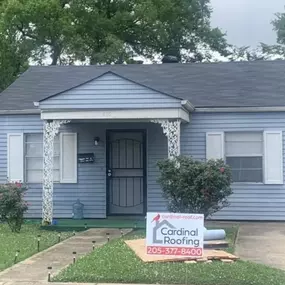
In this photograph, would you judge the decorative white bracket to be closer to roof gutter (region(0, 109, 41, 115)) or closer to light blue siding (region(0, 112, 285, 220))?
light blue siding (region(0, 112, 285, 220))

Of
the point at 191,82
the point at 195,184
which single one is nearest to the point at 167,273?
the point at 195,184

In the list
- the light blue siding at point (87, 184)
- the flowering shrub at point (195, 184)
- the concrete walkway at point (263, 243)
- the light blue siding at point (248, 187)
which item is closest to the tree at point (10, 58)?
the light blue siding at point (87, 184)

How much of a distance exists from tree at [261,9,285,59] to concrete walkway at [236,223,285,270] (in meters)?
25.6

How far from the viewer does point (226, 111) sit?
14562 mm

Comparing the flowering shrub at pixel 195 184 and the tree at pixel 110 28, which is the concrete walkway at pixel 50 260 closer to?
the flowering shrub at pixel 195 184

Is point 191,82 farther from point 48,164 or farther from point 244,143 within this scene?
point 48,164

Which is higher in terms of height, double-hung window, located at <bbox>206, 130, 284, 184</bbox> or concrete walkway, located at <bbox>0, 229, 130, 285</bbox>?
double-hung window, located at <bbox>206, 130, 284, 184</bbox>

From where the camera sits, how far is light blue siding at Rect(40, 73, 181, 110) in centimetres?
1296

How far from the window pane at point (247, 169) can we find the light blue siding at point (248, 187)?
0.18 metres

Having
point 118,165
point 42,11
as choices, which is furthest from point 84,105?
point 42,11

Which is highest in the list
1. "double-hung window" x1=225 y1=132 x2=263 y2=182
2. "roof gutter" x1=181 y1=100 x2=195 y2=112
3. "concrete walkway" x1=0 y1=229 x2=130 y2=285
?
"roof gutter" x1=181 y1=100 x2=195 y2=112

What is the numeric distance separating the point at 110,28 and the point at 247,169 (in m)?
19.1

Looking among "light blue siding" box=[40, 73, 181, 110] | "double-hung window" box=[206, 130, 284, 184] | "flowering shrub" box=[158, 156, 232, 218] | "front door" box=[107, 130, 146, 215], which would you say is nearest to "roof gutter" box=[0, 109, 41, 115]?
"front door" box=[107, 130, 146, 215]

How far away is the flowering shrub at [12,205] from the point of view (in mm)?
12156
